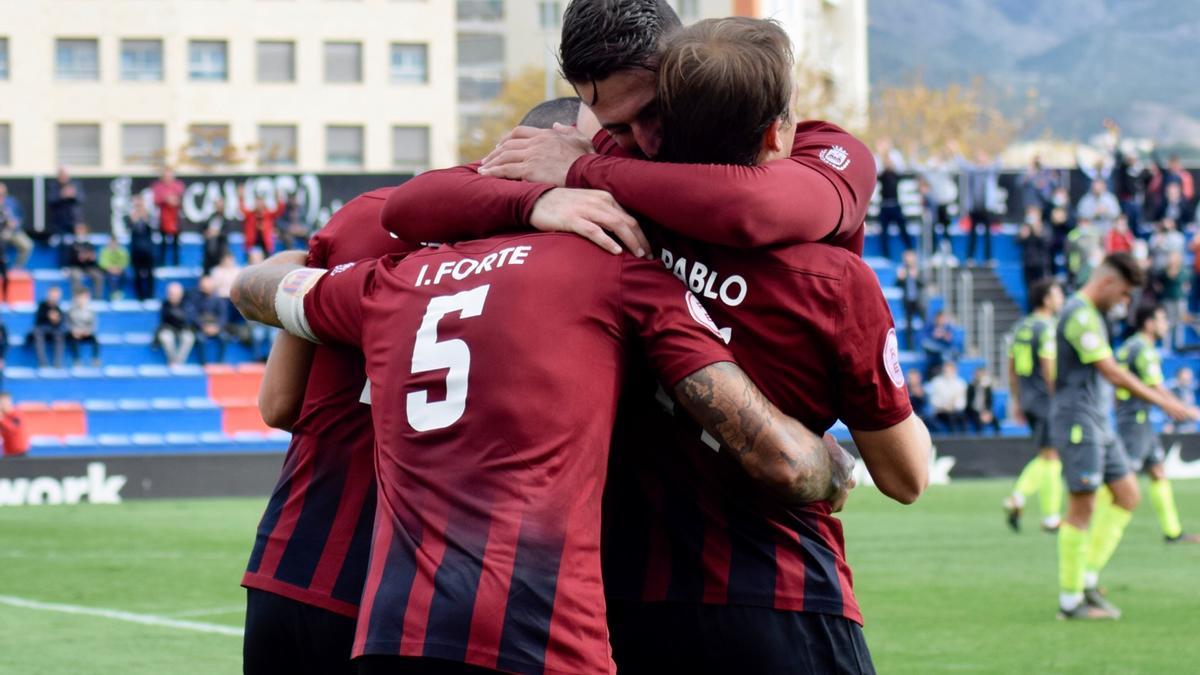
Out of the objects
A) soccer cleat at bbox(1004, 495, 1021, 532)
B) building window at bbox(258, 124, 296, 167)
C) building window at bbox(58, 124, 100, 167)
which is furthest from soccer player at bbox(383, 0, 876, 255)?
building window at bbox(58, 124, 100, 167)

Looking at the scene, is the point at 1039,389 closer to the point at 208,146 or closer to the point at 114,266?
the point at 114,266

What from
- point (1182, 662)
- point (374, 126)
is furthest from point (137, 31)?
point (1182, 662)

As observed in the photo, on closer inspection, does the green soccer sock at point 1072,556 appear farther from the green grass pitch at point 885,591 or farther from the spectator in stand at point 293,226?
the spectator in stand at point 293,226

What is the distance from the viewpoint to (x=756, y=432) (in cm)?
319

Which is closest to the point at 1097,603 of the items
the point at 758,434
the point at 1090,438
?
the point at 1090,438

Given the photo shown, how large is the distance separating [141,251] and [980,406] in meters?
13.8

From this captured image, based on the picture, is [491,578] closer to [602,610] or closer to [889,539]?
[602,610]

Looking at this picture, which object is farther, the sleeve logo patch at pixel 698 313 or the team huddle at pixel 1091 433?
the team huddle at pixel 1091 433

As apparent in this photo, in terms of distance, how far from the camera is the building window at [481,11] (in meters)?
90.3

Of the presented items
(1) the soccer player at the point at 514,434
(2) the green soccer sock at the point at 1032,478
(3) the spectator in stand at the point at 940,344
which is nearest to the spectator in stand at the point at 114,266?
(3) the spectator in stand at the point at 940,344

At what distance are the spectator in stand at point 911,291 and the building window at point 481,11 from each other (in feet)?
214

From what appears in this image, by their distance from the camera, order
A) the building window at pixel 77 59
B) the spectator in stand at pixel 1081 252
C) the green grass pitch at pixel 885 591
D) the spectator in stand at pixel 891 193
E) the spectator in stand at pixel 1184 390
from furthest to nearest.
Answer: the building window at pixel 77 59 → the spectator in stand at pixel 891 193 → the spectator in stand at pixel 1081 252 → the spectator in stand at pixel 1184 390 → the green grass pitch at pixel 885 591

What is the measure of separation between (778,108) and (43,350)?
24469 millimetres

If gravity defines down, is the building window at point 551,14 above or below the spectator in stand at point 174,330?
above
